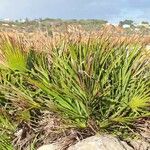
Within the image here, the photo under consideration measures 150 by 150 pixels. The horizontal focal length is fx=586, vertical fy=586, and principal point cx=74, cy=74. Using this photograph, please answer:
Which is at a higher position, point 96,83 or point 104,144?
point 96,83

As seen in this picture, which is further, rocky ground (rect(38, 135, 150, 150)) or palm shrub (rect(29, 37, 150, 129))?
palm shrub (rect(29, 37, 150, 129))

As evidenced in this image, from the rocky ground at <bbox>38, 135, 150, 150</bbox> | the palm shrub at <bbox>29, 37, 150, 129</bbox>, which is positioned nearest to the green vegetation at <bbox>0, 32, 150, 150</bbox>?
the palm shrub at <bbox>29, 37, 150, 129</bbox>

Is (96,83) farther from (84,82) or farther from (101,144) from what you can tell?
(101,144)

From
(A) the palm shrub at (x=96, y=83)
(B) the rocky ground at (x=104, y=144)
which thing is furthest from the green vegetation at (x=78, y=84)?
(B) the rocky ground at (x=104, y=144)

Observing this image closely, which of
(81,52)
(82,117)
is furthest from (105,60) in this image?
(82,117)

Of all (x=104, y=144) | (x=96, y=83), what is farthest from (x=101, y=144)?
(x=96, y=83)

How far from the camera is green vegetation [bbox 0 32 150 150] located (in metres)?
7.11

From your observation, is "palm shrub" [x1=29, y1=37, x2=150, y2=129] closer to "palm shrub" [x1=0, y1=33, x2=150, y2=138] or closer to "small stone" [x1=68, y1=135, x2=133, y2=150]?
"palm shrub" [x1=0, y1=33, x2=150, y2=138]

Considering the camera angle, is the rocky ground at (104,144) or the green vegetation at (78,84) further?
the green vegetation at (78,84)

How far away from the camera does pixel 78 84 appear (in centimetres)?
714

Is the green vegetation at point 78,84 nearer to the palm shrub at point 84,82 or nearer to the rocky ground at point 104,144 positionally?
the palm shrub at point 84,82

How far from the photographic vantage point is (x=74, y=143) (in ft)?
23.1

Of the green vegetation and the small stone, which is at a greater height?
the green vegetation

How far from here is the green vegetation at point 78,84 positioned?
7113 millimetres
